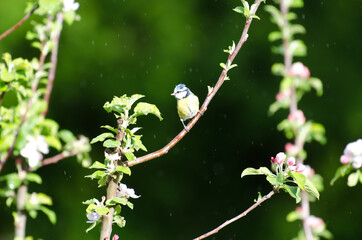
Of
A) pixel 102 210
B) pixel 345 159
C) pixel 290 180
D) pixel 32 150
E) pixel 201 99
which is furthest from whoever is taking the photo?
pixel 201 99

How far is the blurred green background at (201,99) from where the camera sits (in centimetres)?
452

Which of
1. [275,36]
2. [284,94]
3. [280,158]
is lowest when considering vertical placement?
[280,158]

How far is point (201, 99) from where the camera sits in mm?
4531

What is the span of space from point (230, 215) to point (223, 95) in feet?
3.18

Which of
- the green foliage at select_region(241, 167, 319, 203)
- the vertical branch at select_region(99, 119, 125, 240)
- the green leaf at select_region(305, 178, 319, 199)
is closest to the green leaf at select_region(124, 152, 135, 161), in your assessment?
the vertical branch at select_region(99, 119, 125, 240)

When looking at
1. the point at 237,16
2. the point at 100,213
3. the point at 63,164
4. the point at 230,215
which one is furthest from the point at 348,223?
the point at 100,213

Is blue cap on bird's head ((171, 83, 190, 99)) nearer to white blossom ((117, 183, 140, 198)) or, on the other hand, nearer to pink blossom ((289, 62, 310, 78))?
pink blossom ((289, 62, 310, 78))

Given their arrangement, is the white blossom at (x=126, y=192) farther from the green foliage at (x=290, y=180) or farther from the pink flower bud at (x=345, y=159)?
the pink flower bud at (x=345, y=159)

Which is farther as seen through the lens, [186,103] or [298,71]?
[298,71]

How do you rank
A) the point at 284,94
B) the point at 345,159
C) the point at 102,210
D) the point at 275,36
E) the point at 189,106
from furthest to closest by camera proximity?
1. the point at 275,36
2. the point at 284,94
3. the point at 189,106
4. the point at 345,159
5. the point at 102,210

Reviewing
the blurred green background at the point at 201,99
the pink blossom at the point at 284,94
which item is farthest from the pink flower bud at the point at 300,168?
the blurred green background at the point at 201,99

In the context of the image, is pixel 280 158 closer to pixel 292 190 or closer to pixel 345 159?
pixel 292 190

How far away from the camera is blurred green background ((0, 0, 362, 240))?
14.8 ft

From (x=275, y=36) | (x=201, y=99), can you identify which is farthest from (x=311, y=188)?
(x=201, y=99)
